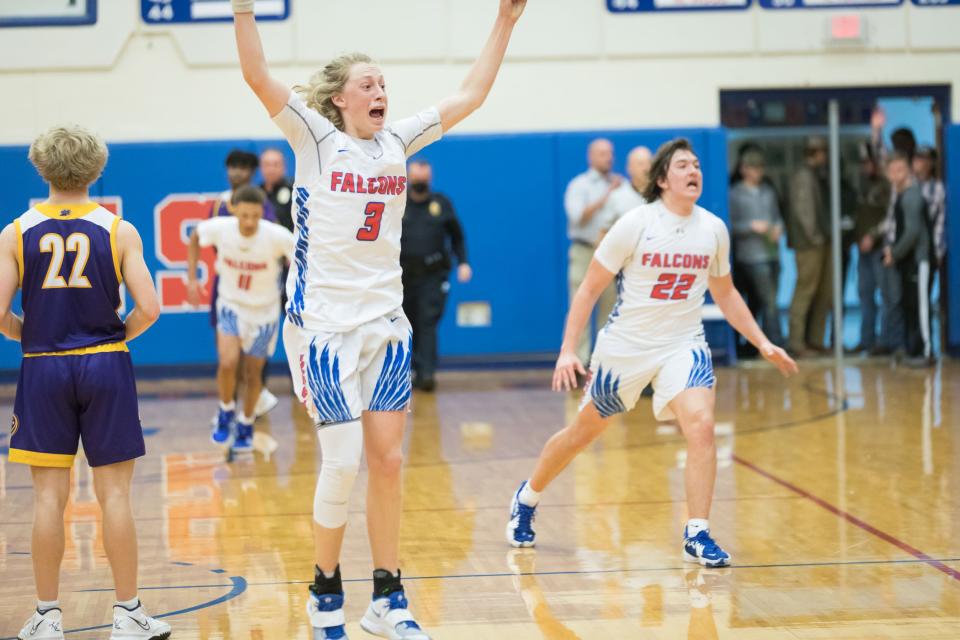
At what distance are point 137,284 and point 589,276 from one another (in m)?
2.03

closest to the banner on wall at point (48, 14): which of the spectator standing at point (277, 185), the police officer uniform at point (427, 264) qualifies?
the spectator standing at point (277, 185)

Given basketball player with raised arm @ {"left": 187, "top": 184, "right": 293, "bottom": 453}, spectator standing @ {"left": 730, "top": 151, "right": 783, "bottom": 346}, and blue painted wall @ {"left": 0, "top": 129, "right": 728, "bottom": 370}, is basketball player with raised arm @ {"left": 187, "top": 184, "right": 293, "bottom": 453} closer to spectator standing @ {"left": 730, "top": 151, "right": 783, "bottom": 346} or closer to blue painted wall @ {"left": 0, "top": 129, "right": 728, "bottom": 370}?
blue painted wall @ {"left": 0, "top": 129, "right": 728, "bottom": 370}

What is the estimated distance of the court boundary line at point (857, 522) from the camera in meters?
5.26

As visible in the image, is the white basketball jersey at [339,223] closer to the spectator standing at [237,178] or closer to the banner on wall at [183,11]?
the spectator standing at [237,178]

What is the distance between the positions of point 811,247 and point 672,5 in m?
2.78

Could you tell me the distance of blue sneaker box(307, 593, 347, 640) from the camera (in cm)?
424

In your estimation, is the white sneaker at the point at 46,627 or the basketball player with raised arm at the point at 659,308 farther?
the basketball player with raised arm at the point at 659,308

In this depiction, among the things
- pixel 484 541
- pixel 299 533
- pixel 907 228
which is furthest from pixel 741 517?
pixel 907 228

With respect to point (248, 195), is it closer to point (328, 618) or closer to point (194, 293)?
point (194, 293)

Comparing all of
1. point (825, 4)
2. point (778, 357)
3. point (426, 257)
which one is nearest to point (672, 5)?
point (825, 4)

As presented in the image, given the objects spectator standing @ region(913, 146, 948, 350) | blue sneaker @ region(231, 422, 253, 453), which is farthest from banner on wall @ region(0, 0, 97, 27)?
spectator standing @ region(913, 146, 948, 350)

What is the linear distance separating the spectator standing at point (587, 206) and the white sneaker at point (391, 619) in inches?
303

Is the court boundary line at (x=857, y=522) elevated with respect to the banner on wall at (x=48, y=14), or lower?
lower

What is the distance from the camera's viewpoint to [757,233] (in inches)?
523
